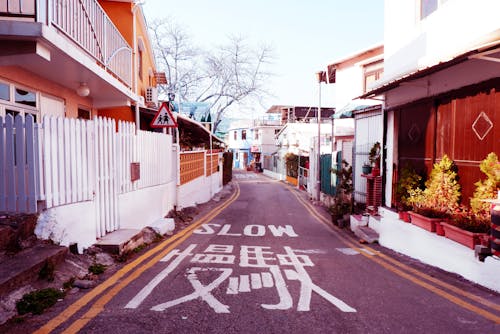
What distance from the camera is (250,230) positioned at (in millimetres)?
9789

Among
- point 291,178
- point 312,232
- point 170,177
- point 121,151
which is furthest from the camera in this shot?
point 291,178

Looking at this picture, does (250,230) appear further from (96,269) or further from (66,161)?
(66,161)

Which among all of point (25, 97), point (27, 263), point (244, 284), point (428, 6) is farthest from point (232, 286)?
point (428, 6)

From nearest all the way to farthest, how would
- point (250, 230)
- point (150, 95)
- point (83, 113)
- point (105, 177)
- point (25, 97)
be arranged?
point (105, 177) → point (25, 97) → point (250, 230) → point (83, 113) → point (150, 95)

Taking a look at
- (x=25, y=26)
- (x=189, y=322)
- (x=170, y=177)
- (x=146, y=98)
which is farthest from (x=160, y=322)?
(x=146, y=98)

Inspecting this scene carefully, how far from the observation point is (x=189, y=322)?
368 cm

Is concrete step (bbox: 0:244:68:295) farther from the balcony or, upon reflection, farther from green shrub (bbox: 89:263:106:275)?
the balcony

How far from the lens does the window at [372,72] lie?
64.2 feet

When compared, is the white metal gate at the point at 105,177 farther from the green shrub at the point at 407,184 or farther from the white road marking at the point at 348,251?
the green shrub at the point at 407,184

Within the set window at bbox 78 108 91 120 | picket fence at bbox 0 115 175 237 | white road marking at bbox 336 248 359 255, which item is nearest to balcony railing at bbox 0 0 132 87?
window at bbox 78 108 91 120

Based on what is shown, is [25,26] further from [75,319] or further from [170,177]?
[170,177]

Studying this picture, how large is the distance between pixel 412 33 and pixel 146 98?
38.1ft

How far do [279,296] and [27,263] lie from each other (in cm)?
301

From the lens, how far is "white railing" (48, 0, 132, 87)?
655 centimetres
